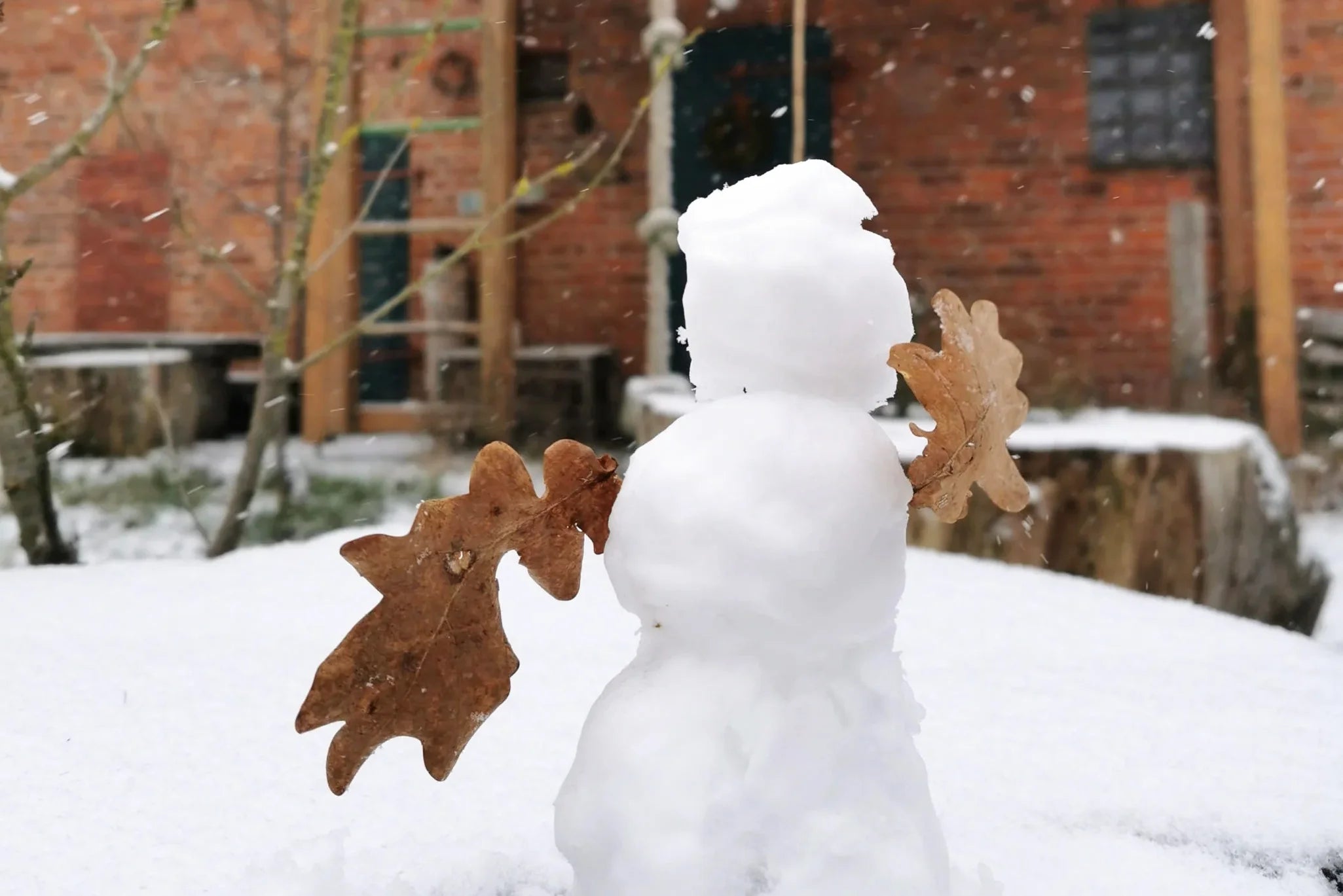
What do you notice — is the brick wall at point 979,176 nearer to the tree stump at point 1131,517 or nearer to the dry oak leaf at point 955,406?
the tree stump at point 1131,517

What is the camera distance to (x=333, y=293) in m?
4.30

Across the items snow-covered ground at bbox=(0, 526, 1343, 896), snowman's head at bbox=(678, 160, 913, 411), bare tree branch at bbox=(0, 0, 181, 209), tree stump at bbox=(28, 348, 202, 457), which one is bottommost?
snow-covered ground at bbox=(0, 526, 1343, 896)

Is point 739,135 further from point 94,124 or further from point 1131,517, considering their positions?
point 94,124

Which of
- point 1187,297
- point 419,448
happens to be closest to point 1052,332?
point 1187,297

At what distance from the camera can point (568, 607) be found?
5.06 feet

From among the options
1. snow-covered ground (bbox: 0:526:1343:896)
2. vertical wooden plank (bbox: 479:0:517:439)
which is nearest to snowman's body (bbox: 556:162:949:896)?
snow-covered ground (bbox: 0:526:1343:896)

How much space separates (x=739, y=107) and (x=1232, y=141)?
2209mm

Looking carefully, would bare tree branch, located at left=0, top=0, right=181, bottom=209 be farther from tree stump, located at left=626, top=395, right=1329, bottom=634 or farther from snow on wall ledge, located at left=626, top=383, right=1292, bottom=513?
tree stump, located at left=626, top=395, right=1329, bottom=634

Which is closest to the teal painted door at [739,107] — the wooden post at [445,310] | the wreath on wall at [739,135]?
the wreath on wall at [739,135]

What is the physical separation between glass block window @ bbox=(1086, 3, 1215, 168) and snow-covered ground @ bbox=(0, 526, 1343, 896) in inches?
140

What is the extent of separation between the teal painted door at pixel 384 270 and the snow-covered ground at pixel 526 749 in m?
4.81

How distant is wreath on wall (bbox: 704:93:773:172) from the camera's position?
15.2ft

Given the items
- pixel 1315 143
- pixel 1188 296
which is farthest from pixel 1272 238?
pixel 1315 143

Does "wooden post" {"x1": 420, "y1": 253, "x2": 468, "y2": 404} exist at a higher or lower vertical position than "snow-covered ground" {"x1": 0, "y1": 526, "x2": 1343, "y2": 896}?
higher
